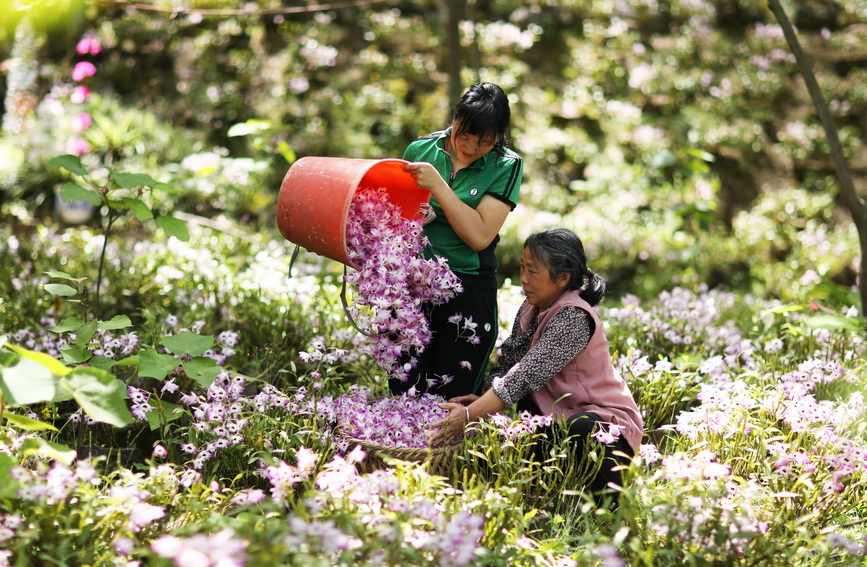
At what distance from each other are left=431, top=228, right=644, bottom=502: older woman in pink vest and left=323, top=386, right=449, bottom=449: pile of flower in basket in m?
0.08

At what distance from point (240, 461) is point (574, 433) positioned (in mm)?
1109

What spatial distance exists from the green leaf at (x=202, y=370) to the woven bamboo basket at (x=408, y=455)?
456 mm

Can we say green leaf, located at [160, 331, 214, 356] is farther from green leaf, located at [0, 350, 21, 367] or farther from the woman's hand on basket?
the woman's hand on basket

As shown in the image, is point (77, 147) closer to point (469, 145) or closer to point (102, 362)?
point (102, 362)

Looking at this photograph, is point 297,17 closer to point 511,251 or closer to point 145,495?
point 511,251

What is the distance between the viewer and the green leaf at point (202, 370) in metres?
2.47

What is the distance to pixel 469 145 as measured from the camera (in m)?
2.56

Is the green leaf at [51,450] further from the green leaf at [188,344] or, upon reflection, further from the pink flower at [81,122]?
the pink flower at [81,122]

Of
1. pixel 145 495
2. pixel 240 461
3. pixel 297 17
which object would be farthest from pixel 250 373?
pixel 297 17

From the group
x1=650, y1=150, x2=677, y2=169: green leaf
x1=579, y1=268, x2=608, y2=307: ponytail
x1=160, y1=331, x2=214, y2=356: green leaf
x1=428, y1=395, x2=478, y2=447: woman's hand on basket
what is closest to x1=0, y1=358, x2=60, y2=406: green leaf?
x1=160, y1=331, x2=214, y2=356: green leaf

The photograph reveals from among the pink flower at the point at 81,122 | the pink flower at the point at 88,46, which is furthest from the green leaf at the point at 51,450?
the pink flower at the point at 88,46

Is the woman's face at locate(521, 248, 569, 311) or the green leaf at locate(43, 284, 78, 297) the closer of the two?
the woman's face at locate(521, 248, 569, 311)

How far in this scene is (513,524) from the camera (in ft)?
7.19

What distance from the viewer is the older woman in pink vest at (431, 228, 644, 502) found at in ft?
8.29
